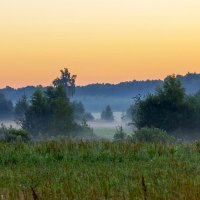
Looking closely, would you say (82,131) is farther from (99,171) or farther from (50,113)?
(99,171)

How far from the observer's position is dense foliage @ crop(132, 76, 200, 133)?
92.4 metres

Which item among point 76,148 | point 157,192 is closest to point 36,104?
point 76,148

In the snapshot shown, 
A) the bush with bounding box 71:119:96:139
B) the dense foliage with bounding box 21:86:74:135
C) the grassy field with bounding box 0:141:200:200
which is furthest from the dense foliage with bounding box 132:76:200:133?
the grassy field with bounding box 0:141:200:200

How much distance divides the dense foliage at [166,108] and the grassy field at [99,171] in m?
71.3

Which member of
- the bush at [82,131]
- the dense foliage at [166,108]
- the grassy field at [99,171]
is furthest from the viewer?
the bush at [82,131]

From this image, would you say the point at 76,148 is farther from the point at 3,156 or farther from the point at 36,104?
the point at 36,104

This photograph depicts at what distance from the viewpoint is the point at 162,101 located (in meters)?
93.2

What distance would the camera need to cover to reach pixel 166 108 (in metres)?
94.4

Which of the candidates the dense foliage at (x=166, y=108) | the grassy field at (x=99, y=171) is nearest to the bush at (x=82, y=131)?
the dense foliage at (x=166, y=108)

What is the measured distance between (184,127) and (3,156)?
82.7 meters

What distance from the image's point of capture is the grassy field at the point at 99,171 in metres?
10.8

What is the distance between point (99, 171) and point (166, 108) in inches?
3178

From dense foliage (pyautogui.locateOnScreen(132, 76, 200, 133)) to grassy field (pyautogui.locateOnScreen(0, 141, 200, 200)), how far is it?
71.3 metres

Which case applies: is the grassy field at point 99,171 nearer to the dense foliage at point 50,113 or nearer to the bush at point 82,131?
the dense foliage at point 50,113
